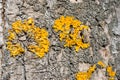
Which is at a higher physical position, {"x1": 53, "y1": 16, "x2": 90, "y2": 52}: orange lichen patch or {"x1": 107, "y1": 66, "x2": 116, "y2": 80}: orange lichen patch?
{"x1": 53, "y1": 16, "x2": 90, "y2": 52}: orange lichen patch

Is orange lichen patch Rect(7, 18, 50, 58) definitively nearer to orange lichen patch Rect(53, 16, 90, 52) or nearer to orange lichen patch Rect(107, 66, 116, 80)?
orange lichen patch Rect(53, 16, 90, 52)

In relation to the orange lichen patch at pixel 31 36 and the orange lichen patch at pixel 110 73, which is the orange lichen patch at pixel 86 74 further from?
the orange lichen patch at pixel 31 36

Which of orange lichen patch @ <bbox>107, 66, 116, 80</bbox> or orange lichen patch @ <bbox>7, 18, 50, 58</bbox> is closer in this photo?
orange lichen patch @ <bbox>7, 18, 50, 58</bbox>

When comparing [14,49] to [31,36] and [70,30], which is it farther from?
[70,30]

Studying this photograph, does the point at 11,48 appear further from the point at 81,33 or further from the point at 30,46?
the point at 81,33

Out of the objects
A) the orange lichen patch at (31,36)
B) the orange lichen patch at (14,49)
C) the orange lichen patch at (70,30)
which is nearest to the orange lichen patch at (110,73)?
the orange lichen patch at (70,30)

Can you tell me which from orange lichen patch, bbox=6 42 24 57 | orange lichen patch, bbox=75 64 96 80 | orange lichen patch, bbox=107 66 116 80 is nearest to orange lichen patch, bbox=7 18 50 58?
orange lichen patch, bbox=6 42 24 57
